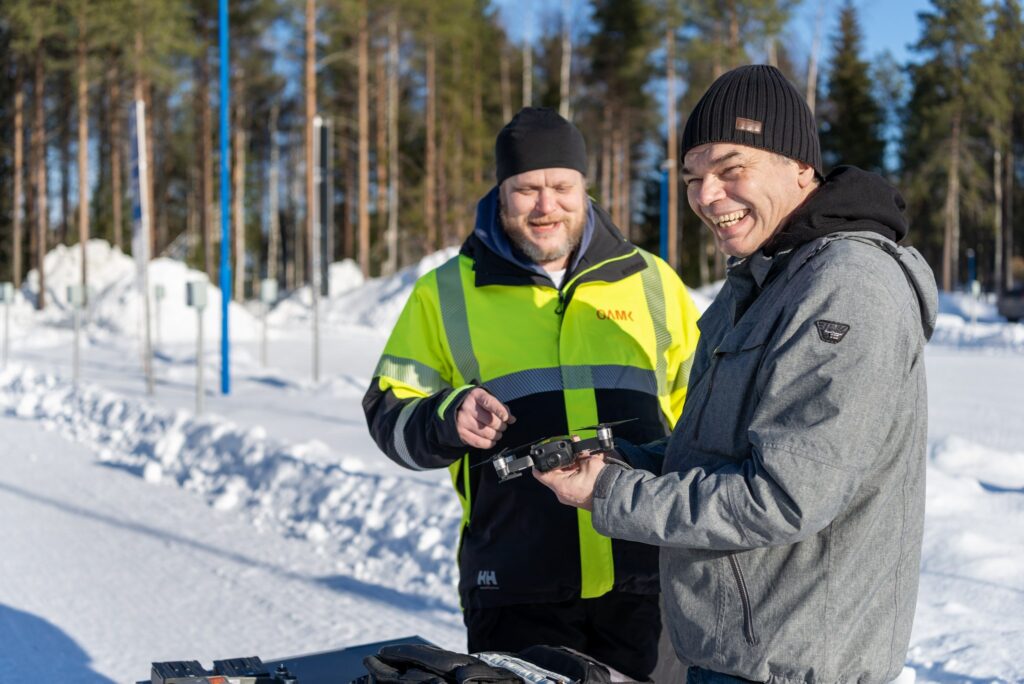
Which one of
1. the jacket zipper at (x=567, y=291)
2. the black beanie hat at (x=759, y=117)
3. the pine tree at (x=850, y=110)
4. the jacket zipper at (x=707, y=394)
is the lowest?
the jacket zipper at (x=707, y=394)

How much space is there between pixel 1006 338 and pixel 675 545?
21825mm

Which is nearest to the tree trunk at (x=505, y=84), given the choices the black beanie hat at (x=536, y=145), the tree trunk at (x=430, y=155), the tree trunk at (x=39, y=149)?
the tree trunk at (x=430, y=155)

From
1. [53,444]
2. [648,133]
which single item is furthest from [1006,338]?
[648,133]

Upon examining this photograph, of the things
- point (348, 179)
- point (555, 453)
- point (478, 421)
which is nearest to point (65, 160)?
point (348, 179)

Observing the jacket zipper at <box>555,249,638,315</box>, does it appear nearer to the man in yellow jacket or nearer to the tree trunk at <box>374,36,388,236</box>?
the man in yellow jacket

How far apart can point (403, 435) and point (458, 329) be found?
1.12 ft

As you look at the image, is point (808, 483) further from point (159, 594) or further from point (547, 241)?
point (159, 594)

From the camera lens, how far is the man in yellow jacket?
265cm

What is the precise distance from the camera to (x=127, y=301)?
27.7 meters

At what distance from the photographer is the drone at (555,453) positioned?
76.5 inches

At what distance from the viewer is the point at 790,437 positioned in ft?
5.32

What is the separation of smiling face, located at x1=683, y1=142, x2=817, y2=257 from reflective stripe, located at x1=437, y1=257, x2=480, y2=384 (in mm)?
966

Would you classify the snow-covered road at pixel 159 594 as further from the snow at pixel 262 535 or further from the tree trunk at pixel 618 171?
the tree trunk at pixel 618 171

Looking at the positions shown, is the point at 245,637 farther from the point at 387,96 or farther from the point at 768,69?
the point at 387,96
